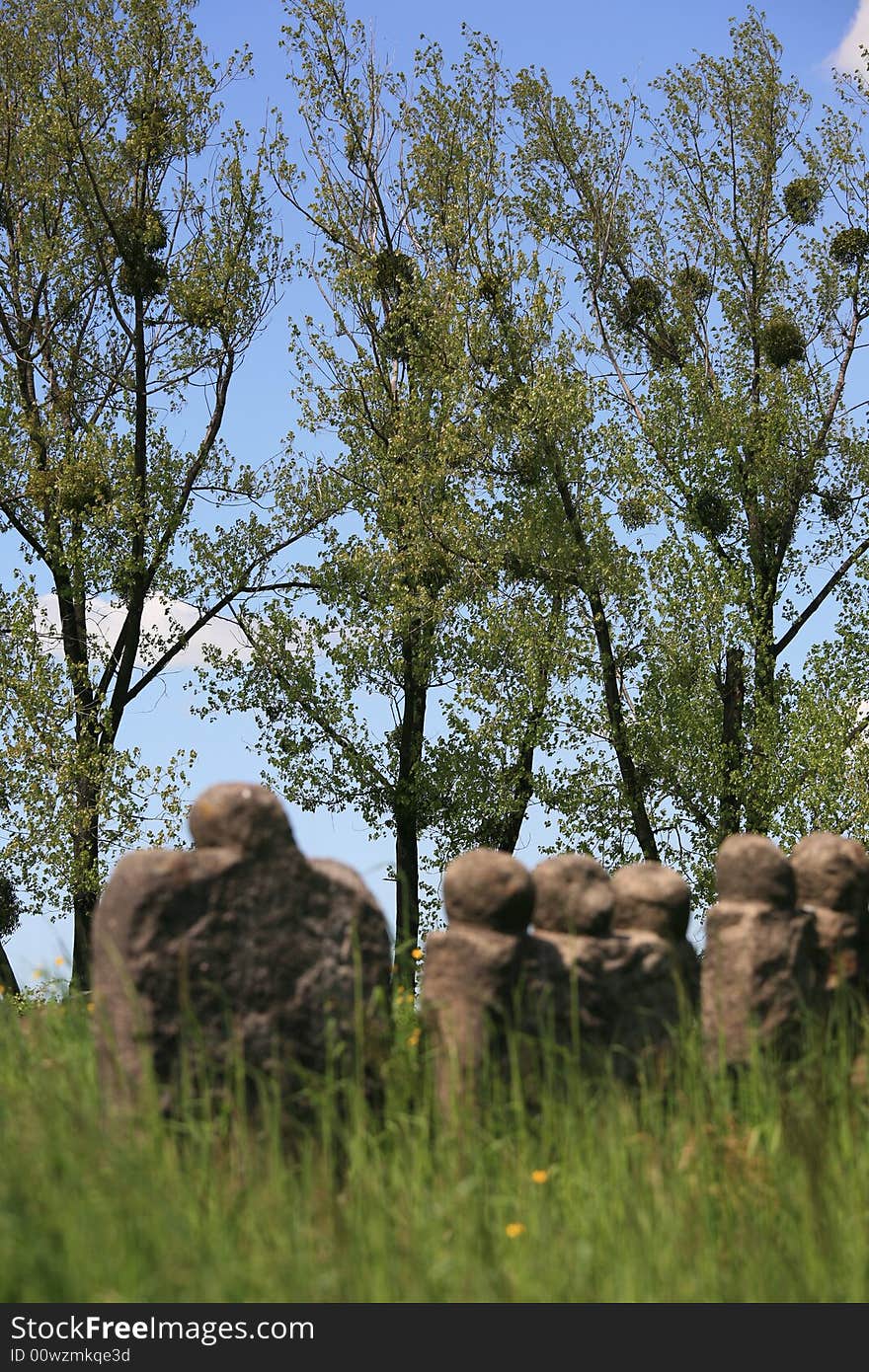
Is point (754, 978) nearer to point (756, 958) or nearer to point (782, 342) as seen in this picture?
point (756, 958)

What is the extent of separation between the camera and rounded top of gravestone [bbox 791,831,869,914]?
8508 millimetres

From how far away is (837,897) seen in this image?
850 centimetres

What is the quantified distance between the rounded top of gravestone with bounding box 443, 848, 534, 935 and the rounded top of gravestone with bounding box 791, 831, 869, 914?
7.88ft

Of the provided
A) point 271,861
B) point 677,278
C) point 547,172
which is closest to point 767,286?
point 677,278

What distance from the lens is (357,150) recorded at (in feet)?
79.8

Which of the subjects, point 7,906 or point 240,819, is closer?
point 240,819

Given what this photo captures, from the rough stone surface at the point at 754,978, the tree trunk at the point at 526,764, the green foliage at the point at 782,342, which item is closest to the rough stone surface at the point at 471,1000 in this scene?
the rough stone surface at the point at 754,978

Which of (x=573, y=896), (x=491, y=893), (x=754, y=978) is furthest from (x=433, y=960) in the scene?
(x=754, y=978)

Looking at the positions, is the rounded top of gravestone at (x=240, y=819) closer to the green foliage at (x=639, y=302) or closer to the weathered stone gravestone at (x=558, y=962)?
the weathered stone gravestone at (x=558, y=962)

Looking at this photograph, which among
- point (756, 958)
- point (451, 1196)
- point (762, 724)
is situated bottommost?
point (451, 1196)

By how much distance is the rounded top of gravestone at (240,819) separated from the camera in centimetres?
646

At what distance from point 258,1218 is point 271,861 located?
1.73 m

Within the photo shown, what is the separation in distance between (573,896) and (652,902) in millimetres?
605
